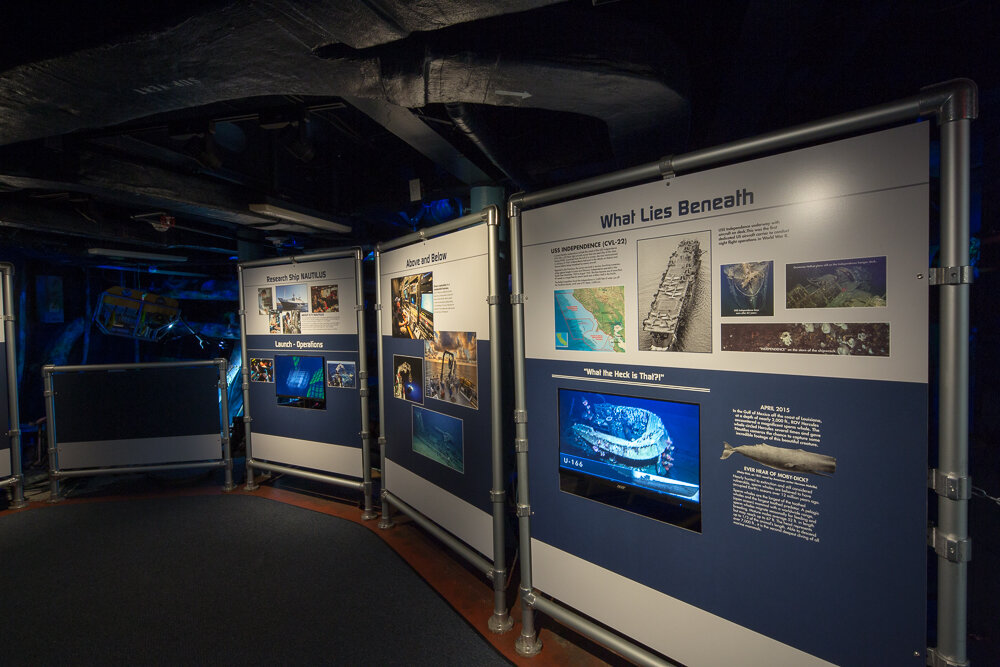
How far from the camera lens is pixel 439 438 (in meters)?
3.30

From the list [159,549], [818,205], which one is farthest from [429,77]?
[159,549]

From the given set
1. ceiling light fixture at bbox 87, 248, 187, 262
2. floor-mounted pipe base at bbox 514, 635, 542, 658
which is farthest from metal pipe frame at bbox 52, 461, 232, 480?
floor-mounted pipe base at bbox 514, 635, 542, 658

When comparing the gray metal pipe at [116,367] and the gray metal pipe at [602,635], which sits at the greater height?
the gray metal pipe at [116,367]

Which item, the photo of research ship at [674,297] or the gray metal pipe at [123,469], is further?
the gray metal pipe at [123,469]

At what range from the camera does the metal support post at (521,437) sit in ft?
8.36

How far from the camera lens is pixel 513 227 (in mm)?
2545

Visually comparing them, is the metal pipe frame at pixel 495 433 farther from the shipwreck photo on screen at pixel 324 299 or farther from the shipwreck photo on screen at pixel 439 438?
the shipwreck photo on screen at pixel 324 299

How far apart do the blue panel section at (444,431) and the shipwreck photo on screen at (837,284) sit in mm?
1686

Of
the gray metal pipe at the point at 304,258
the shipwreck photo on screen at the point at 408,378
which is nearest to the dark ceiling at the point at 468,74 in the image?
the gray metal pipe at the point at 304,258

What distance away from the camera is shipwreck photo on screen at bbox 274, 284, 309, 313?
4.68m

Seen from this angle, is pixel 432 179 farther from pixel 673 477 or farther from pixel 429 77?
pixel 673 477

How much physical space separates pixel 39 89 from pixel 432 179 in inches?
108

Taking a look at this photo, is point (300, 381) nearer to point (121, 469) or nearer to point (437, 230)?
point (121, 469)

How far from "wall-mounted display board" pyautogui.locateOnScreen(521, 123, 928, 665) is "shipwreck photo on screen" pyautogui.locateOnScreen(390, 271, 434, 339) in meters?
1.11
